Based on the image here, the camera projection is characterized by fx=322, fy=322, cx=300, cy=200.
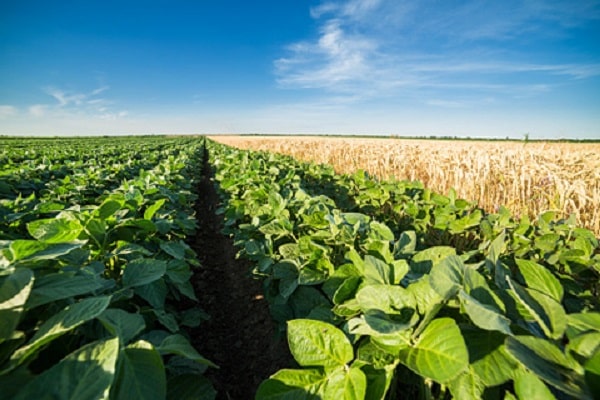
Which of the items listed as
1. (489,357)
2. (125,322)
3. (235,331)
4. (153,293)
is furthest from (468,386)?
(235,331)

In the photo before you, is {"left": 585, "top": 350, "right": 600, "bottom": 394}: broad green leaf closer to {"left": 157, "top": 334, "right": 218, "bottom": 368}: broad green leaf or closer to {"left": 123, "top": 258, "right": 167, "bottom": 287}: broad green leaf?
{"left": 157, "top": 334, "right": 218, "bottom": 368}: broad green leaf

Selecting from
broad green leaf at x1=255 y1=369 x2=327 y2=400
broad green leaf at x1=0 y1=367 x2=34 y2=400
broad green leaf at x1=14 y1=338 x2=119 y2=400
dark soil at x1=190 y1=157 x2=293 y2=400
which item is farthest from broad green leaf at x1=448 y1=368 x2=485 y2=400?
dark soil at x1=190 y1=157 x2=293 y2=400

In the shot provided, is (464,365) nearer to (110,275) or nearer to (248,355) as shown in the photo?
(110,275)

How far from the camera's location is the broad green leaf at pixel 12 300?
2.20 feet

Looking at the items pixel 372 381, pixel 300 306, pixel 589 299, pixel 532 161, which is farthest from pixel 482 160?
pixel 372 381

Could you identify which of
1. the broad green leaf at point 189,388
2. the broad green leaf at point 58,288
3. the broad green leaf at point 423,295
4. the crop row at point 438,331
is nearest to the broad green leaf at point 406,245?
the crop row at point 438,331

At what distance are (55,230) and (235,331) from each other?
2459 mm

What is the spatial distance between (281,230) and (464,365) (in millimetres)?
1656

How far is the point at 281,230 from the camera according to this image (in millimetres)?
2277

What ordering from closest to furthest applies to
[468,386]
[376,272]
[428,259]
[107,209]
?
1. [468,386]
2. [376,272]
3. [428,259]
4. [107,209]

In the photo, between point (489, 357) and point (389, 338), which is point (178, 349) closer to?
point (389, 338)

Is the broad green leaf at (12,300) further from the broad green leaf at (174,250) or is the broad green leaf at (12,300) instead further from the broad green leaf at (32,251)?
the broad green leaf at (174,250)

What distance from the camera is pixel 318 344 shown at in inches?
38.9

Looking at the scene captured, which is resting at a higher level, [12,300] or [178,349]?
[12,300]
